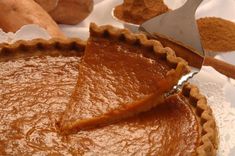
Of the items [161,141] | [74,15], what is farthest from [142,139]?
[74,15]

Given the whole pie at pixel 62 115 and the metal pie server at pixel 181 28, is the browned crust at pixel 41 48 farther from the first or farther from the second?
the metal pie server at pixel 181 28

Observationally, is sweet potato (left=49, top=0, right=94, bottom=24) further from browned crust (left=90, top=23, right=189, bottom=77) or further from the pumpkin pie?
browned crust (left=90, top=23, right=189, bottom=77)

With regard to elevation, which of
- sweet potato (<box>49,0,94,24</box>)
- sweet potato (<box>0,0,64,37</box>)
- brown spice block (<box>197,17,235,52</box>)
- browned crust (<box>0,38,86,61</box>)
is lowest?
sweet potato (<box>49,0,94,24</box>)

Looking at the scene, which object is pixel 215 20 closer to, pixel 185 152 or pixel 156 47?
pixel 156 47

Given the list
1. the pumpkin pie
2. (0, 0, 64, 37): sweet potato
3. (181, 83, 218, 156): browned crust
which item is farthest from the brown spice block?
(181, 83, 218, 156): browned crust

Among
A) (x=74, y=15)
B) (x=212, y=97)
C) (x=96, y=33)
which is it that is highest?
(x=96, y=33)

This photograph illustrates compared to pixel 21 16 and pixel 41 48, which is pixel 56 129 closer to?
pixel 41 48

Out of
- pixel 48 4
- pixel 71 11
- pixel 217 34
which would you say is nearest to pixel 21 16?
pixel 48 4
